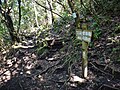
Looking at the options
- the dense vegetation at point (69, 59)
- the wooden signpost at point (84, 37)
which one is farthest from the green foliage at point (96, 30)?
the wooden signpost at point (84, 37)

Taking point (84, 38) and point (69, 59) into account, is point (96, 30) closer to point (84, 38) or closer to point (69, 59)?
point (69, 59)

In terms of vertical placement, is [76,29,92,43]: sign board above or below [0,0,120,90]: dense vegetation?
above

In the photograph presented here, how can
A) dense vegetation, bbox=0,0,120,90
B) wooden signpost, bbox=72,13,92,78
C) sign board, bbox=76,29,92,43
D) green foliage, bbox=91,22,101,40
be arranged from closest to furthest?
1. sign board, bbox=76,29,92,43
2. wooden signpost, bbox=72,13,92,78
3. dense vegetation, bbox=0,0,120,90
4. green foliage, bbox=91,22,101,40

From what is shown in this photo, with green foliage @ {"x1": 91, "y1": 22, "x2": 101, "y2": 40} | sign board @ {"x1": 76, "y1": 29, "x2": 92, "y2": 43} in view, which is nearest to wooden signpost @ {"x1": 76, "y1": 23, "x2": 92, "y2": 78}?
sign board @ {"x1": 76, "y1": 29, "x2": 92, "y2": 43}

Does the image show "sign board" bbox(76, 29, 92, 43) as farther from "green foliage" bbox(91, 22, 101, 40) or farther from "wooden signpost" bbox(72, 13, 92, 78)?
"green foliage" bbox(91, 22, 101, 40)

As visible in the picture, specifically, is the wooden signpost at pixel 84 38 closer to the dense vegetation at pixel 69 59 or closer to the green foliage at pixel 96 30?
the dense vegetation at pixel 69 59

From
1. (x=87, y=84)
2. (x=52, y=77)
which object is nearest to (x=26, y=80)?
(x=52, y=77)

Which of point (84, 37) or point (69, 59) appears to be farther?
point (69, 59)

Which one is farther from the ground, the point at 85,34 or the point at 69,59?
the point at 85,34

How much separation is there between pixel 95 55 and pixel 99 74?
37.1 inches

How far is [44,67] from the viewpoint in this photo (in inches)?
282

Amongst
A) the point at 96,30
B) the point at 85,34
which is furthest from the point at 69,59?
the point at 85,34

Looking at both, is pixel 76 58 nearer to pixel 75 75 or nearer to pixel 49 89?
pixel 75 75

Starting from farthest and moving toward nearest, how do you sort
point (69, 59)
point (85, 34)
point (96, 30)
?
point (96, 30), point (69, 59), point (85, 34)
